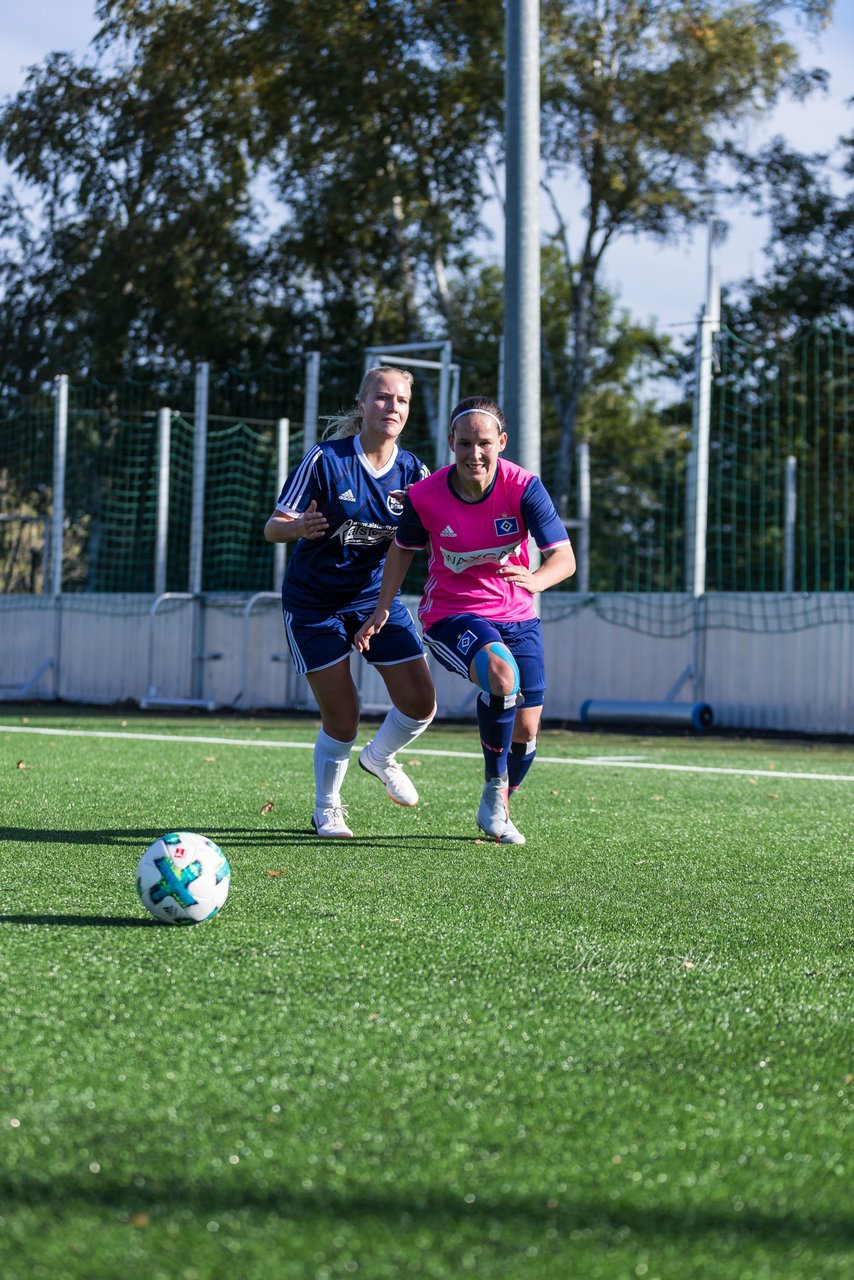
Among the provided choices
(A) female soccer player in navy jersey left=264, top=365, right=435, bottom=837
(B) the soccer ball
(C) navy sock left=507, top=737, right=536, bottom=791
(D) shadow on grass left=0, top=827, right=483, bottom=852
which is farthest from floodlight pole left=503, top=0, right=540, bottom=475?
(B) the soccer ball

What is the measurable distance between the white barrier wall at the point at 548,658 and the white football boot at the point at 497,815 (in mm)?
9155

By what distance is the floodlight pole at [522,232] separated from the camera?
40.8ft

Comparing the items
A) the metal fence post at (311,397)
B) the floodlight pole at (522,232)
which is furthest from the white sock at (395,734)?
the metal fence post at (311,397)

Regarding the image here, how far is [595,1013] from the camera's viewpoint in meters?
3.27

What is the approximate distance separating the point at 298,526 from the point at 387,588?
45 cm

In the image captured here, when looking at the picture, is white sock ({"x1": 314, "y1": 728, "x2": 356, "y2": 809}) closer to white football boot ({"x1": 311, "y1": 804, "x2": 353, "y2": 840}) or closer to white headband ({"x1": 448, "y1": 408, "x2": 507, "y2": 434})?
white football boot ({"x1": 311, "y1": 804, "x2": 353, "y2": 840})

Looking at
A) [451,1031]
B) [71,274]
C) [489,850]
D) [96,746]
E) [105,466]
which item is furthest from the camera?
[71,274]

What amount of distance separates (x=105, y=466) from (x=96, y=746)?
12779 millimetres

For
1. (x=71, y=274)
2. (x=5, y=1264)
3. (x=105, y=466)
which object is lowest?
(x=5, y=1264)

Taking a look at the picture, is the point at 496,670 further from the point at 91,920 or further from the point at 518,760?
the point at 91,920

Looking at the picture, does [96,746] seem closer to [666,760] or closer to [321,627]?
[666,760]

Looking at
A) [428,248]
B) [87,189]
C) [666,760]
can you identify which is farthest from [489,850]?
[87,189]

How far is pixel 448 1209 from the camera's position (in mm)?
2117

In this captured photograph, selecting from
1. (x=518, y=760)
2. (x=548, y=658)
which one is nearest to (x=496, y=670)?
(x=518, y=760)
